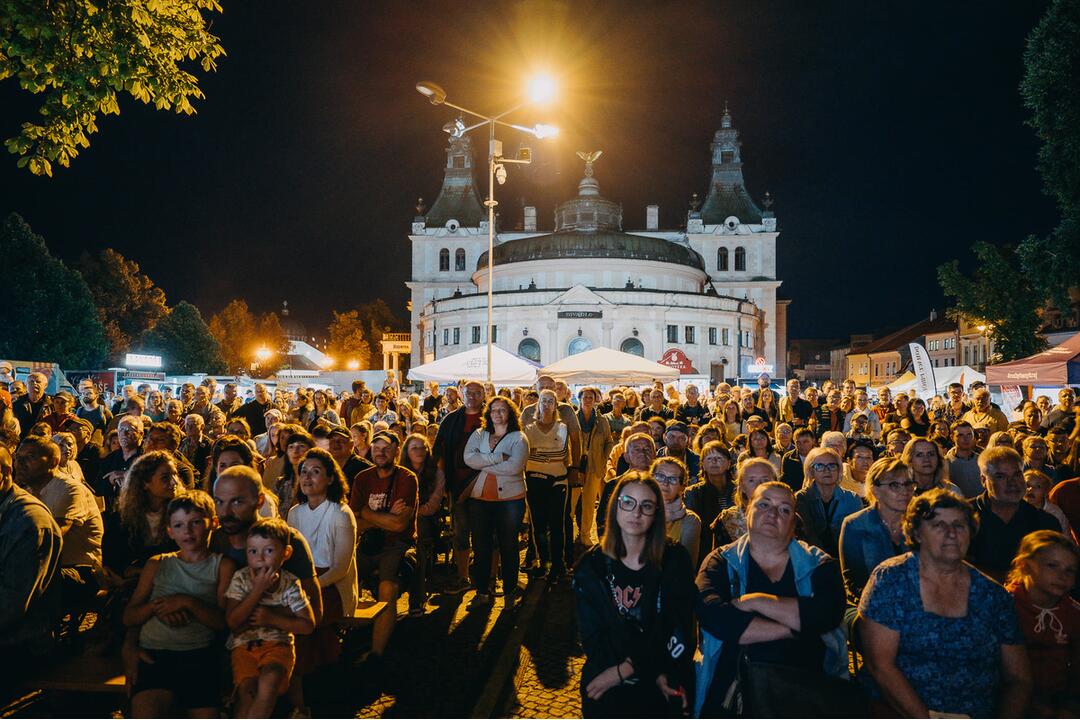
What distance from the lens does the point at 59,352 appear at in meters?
44.5

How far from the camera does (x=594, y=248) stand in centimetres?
7231

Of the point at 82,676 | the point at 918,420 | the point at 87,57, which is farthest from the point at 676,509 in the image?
the point at 918,420

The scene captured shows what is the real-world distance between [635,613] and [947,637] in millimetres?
1420

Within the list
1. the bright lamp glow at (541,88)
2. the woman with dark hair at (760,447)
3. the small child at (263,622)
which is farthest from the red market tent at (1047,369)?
the small child at (263,622)

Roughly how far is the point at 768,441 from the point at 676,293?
188 feet

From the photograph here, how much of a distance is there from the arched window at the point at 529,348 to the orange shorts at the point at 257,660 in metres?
58.7

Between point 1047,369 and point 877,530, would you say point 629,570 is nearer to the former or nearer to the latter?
point 877,530

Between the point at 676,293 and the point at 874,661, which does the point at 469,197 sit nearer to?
the point at 676,293

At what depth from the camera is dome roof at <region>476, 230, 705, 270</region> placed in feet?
235

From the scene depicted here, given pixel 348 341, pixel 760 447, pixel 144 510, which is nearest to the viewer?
pixel 144 510

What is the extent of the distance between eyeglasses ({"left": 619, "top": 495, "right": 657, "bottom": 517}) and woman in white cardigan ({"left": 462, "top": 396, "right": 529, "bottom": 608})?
135 inches

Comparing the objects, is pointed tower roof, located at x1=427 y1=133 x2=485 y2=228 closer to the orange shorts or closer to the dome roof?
the dome roof

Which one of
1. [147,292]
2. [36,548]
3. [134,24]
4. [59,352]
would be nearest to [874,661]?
[36,548]

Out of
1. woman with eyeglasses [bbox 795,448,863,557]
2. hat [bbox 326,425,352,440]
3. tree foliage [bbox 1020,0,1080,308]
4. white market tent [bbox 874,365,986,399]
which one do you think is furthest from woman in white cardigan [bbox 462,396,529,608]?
white market tent [bbox 874,365,986,399]
